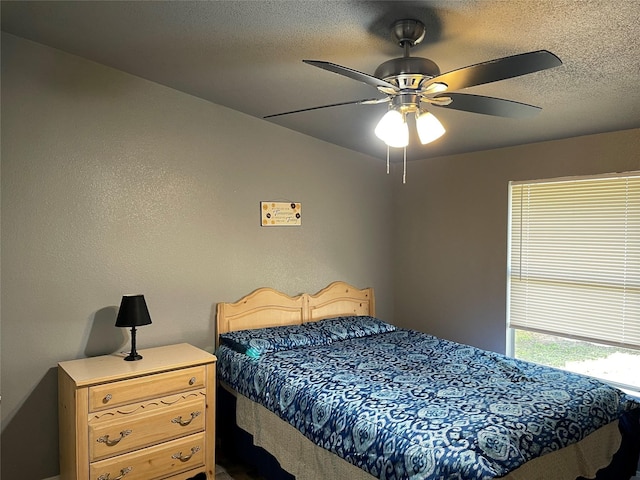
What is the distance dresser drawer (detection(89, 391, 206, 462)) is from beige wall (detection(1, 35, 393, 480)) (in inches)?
21.5

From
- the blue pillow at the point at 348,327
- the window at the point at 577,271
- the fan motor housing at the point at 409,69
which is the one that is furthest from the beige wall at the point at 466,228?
the fan motor housing at the point at 409,69

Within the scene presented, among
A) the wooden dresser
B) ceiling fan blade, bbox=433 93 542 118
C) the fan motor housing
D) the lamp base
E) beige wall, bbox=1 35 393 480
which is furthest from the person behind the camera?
the lamp base

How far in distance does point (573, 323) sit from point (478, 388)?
1.36 m

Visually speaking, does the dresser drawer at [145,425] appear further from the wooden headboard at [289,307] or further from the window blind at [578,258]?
the window blind at [578,258]

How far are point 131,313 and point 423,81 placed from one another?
6.71ft

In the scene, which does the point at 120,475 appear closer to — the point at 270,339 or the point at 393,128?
the point at 270,339

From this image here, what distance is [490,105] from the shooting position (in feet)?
6.89

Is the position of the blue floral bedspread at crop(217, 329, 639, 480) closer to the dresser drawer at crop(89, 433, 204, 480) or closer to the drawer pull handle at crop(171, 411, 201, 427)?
the drawer pull handle at crop(171, 411, 201, 427)

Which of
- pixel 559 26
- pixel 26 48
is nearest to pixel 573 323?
pixel 559 26

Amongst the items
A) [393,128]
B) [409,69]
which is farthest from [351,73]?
[393,128]

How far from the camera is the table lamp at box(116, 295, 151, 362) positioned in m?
2.65

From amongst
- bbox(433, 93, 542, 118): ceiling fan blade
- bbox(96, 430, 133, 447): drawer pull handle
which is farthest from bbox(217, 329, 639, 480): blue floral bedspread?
bbox(433, 93, 542, 118): ceiling fan blade

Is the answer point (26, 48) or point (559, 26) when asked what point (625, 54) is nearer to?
point (559, 26)

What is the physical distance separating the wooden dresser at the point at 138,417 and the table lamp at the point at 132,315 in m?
0.12
